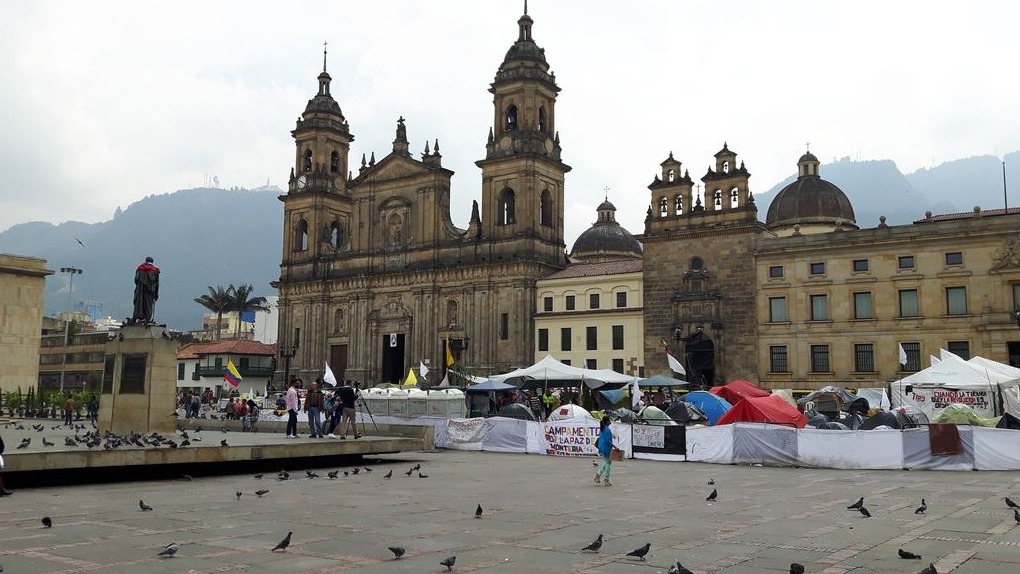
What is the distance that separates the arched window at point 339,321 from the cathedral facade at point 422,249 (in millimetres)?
106

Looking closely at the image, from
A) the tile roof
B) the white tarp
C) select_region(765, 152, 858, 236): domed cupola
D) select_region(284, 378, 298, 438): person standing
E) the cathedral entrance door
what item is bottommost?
the white tarp

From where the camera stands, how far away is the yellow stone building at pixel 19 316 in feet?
136

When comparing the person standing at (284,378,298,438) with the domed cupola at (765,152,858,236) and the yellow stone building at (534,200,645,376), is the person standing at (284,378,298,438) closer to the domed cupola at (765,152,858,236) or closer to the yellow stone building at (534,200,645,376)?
the yellow stone building at (534,200,645,376)

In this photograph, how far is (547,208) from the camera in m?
62.1

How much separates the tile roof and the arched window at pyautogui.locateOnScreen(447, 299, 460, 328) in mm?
7145

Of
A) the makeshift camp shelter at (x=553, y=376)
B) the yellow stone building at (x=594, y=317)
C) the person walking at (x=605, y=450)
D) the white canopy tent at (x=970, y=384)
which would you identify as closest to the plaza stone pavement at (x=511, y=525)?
the person walking at (x=605, y=450)

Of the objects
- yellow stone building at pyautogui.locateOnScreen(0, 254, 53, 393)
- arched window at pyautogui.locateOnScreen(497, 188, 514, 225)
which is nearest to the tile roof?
arched window at pyautogui.locateOnScreen(497, 188, 514, 225)

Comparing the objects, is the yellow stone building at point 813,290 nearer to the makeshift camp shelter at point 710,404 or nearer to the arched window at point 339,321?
the makeshift camp shelter at point 710,404

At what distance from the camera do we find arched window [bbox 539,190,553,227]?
6189 centimetres

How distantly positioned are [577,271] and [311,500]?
44.1 m

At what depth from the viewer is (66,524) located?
38.4 ft

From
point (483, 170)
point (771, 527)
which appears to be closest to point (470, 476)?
point (771, 527)

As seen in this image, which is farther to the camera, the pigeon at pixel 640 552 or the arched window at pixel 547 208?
the arched window at pixel 547 208

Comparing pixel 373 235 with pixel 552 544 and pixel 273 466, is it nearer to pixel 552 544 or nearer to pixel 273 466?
pixel 273 466
